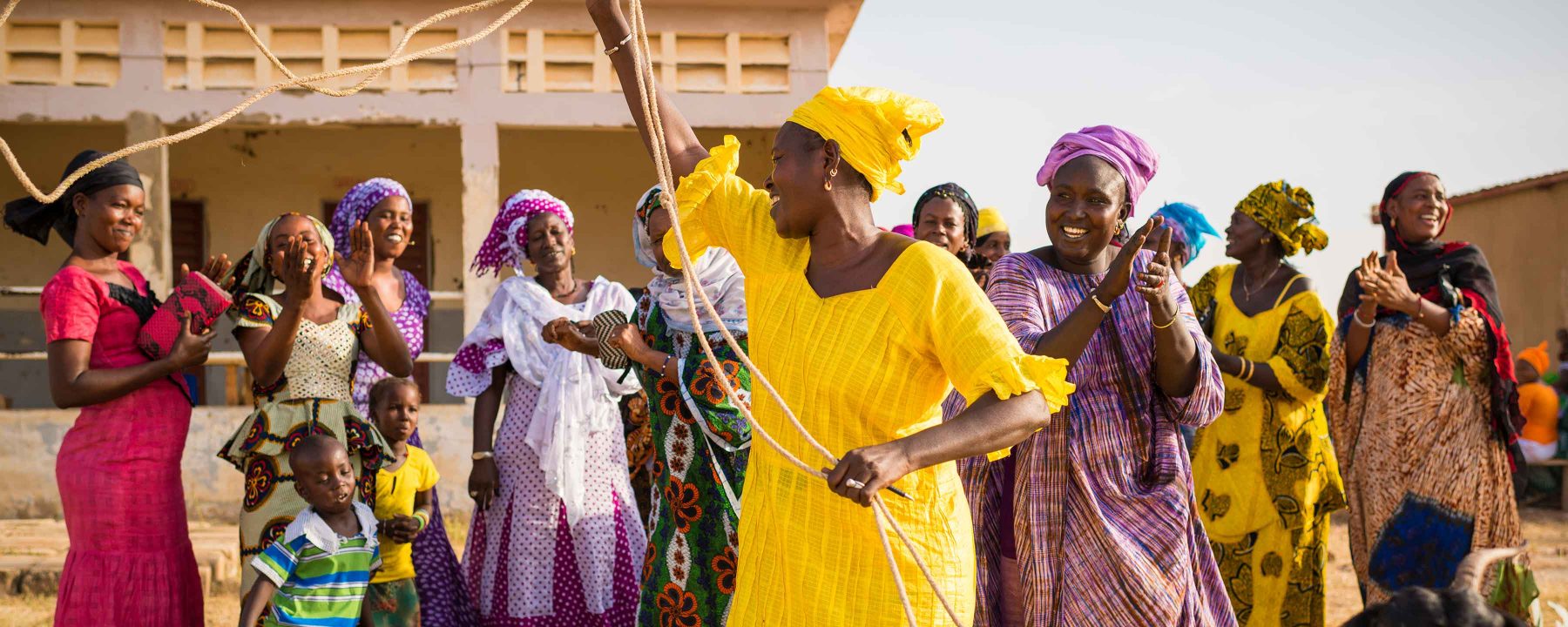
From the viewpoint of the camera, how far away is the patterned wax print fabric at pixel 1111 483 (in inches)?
146

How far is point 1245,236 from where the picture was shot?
20.3 ft

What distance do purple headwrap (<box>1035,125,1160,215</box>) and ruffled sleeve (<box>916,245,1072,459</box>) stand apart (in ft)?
3.88

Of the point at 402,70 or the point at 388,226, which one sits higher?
the point at 402,70

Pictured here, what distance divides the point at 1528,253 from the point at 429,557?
53.0 feet

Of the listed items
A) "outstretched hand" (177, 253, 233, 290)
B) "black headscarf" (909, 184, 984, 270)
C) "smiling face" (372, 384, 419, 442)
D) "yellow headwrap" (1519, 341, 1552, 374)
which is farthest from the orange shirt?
"outstretched hand" (177, 253, 233, 290)

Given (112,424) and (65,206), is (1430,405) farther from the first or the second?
(65,206)

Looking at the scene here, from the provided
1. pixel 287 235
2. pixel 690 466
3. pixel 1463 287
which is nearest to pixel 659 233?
pixel 690 466

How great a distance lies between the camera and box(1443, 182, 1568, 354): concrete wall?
16922 millimetres

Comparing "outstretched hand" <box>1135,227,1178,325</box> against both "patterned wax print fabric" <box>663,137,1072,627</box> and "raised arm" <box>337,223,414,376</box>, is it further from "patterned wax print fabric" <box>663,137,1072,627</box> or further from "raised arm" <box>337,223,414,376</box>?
"raised arm" <box>337,223,414,376</box>

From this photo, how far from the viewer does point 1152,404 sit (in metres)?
3.87

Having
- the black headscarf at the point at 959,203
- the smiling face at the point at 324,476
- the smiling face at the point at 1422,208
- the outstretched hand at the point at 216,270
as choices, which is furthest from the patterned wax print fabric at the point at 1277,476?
the outstretched hand at the point at 216,270

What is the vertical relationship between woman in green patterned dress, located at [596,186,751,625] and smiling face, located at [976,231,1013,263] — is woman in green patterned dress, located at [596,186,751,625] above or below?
below

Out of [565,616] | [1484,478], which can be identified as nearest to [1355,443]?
[1484,478]

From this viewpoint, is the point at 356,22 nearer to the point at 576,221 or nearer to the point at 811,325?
the point at 576,221
